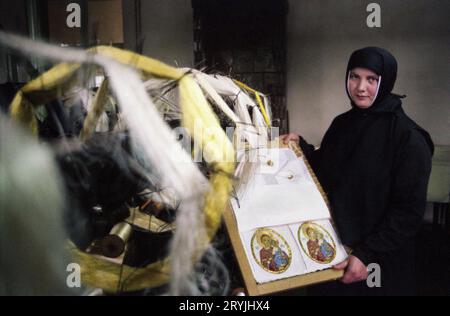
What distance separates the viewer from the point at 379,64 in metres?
1.36

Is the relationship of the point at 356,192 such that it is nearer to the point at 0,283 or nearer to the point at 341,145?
the point at 341,145

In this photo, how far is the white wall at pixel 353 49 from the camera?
3.66 meters

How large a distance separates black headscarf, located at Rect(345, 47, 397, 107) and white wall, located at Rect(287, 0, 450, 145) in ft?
8.75

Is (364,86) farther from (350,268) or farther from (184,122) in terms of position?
(184,122)

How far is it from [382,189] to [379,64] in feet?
1.62

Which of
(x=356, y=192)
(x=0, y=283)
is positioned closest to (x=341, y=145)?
(x=356, y=192)

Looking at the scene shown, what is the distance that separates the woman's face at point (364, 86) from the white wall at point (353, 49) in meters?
2.70

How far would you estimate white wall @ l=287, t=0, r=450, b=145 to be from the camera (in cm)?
366

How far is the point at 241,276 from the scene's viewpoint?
937 millimetres

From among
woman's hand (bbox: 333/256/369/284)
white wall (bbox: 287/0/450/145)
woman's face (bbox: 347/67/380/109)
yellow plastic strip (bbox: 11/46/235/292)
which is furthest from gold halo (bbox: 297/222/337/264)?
white wall (bbox: 287/0/450/145)

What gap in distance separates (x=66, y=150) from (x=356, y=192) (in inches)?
41.9

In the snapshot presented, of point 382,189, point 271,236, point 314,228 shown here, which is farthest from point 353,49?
point 271,236

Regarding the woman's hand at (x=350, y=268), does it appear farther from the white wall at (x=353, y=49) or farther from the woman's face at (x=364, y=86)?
the white wall at (x=353, y=49)

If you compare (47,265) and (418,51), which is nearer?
(47,265)
